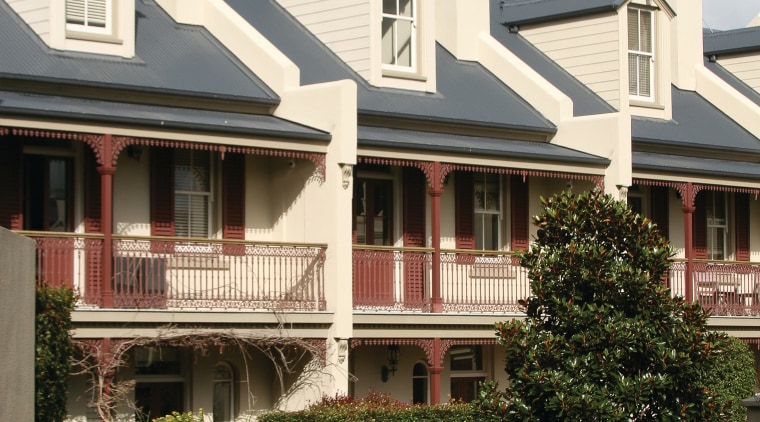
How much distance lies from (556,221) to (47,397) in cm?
662

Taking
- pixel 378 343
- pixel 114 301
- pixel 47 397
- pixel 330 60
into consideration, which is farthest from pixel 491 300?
pixel 47 397

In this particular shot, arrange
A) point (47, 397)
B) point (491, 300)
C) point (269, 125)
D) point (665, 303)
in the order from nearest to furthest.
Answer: point (47, 397)
point (665, 303)
point (269, 125)
point (491, 300)

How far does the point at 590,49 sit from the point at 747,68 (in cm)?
661

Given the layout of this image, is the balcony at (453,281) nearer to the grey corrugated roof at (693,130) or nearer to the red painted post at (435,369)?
the red painted post at (435,369)

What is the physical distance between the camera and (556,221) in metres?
19.5

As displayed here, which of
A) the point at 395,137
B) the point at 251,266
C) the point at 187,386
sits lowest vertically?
the point at 187,386

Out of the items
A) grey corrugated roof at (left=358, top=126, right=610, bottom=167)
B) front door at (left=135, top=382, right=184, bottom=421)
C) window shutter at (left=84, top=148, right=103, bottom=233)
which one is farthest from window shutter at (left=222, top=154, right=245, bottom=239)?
front door at (left=135, top=382, right=184, bottom=421)

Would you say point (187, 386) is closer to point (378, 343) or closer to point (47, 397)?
point (378, 343)

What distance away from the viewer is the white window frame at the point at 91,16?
962 inches

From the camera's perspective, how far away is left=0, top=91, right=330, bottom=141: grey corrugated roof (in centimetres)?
2167

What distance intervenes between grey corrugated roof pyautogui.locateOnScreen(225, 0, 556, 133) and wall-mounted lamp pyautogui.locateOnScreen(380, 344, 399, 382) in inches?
161

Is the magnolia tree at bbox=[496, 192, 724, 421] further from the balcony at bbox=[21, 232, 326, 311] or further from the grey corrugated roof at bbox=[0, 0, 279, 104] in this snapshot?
the grey corrugated roof at bbox=[0, 0, 279, 104]

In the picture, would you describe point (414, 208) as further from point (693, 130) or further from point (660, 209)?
point (693, 130)

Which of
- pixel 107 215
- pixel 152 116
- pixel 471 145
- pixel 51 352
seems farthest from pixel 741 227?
pixel 51 352
